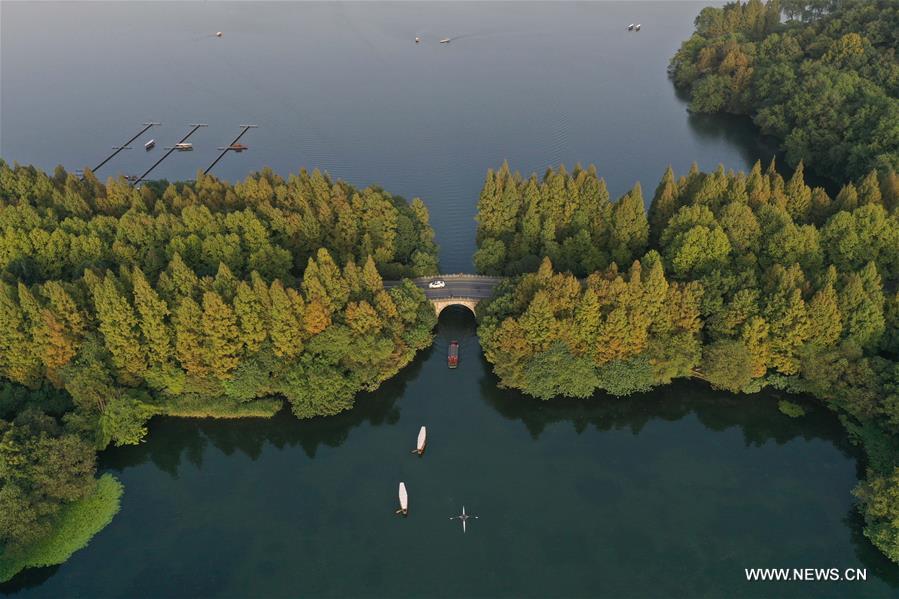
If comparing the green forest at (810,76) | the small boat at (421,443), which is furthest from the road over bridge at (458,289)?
the green forest at (810,76)

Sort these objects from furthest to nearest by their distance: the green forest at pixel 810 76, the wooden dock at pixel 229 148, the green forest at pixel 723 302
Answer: the wooden dock at pixel 229 148 → the green forest at pixel 810 76 → the green forest at pixel 723 302

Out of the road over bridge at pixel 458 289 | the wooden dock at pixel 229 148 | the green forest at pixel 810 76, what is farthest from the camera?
the wooden dock at pixel 229 148

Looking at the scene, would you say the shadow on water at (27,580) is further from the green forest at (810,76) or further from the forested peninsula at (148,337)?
the green forest at (810,76)

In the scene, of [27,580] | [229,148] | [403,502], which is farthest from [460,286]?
[229,148]

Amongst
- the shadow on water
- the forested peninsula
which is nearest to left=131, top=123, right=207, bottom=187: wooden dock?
the forested peninsula

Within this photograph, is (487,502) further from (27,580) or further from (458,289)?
(27,580)

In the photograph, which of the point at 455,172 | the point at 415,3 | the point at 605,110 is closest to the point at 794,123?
the point at 605,110

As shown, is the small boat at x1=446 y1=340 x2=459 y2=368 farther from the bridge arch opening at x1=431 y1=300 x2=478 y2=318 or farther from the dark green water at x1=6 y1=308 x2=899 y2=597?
the bridge arch opening at x1=431 y1=300 x2=478 y2=318
